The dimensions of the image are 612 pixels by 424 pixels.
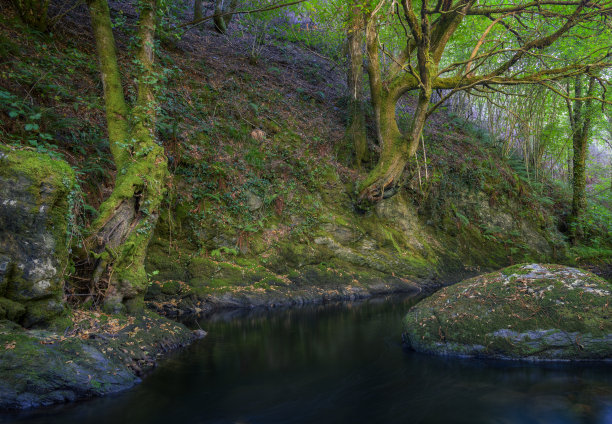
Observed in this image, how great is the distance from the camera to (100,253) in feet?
19.6

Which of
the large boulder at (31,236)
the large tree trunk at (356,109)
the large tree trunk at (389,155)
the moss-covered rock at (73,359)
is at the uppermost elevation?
the large tree trunk at (356,109)

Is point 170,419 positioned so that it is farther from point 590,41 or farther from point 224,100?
point 590,41

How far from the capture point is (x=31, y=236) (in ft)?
15.2

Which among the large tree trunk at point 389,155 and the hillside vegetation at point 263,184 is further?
the large tree trunk at point 389,155

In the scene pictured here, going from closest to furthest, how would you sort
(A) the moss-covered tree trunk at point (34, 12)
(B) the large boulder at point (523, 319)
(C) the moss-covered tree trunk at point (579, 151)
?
1. (B) the large boulder at point (523, 319)
2. (A) the moss-covered tree trunk at point (34, 12)
3. (C) the moss-covered tree trunk at point (579, 151)

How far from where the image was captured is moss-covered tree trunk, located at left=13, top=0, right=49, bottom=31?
30.6ft

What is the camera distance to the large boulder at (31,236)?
4.45 meters

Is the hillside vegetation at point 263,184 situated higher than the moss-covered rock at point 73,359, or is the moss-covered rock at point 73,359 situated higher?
the hillside vegetation at point 263,184

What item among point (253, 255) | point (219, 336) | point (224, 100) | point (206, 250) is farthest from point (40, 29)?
point (219, 336)

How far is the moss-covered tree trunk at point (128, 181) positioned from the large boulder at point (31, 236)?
102 cm

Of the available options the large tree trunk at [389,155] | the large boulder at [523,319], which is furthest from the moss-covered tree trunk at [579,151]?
the large boulder at [523,319]

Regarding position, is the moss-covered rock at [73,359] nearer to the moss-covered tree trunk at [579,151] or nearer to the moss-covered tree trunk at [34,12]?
the moss-covered tree trunk at [34,12]

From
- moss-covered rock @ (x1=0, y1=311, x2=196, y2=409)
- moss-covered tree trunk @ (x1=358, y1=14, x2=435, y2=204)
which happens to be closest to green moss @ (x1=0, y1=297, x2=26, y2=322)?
moss-covered rock @ (x1=0, y1=311, x2=196, y2=409)

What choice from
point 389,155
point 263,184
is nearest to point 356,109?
point 389,155
